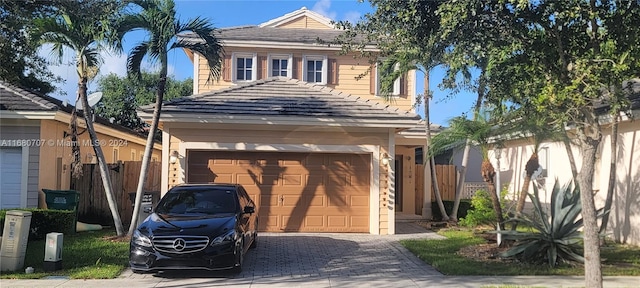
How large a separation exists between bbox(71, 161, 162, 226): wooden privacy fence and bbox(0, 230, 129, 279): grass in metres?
2.22

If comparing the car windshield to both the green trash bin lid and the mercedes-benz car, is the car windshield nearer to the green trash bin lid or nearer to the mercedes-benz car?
the mercedes-benz car

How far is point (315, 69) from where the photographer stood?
20484 mm

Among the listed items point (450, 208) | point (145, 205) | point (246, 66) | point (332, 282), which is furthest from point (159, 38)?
point (450, 208)

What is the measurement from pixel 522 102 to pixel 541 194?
9.29 m

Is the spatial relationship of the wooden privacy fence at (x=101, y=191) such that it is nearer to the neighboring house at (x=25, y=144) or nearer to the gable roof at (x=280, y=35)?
the neighboring house at (x=25, y=144)

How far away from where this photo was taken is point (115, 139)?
20.7m

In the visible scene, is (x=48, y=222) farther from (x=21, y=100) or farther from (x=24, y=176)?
(x=21, y=100)

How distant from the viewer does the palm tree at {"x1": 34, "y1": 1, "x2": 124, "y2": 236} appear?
396 inches

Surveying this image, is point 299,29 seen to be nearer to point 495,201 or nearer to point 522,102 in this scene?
point 495,201

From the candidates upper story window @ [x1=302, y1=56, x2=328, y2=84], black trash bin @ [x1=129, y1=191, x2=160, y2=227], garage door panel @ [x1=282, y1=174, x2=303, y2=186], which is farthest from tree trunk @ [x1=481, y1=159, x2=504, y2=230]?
upper story window @ [x1=302, y1=56, x2=328, y2=84]

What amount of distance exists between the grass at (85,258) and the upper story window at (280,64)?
9.43 meters

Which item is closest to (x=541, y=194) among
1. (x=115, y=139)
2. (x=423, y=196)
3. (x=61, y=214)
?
(x=423, y=196)

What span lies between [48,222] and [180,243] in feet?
19.3

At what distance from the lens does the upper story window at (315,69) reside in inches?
799
